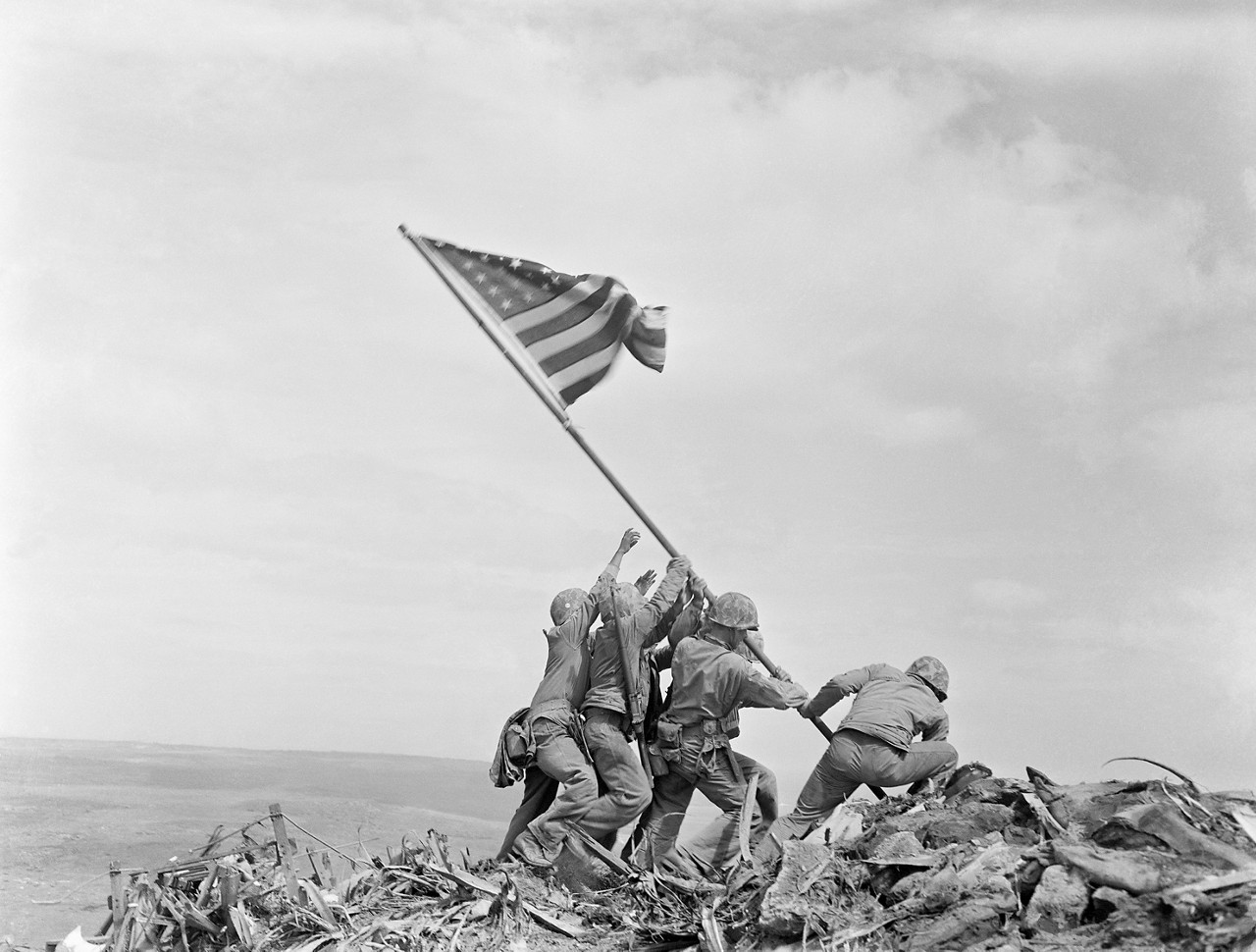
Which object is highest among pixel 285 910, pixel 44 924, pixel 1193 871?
pixel 1193 871

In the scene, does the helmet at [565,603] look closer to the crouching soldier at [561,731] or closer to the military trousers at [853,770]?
the crouching soldier at [561,731]

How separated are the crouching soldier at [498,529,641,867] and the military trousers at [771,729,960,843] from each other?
69.8 inches

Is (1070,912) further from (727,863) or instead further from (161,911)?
(161,911)

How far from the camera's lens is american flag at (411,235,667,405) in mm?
13398

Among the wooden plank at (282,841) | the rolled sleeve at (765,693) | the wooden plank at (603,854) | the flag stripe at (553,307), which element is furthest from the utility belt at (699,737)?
the flag stripe at (553,307)

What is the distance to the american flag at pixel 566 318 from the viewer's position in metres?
13.4

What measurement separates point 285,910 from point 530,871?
2.06 m

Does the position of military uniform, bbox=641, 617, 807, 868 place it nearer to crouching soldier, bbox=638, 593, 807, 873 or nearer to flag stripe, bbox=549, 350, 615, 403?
crouching soldier, bbox=638, 593, 807, 873

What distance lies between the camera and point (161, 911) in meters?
11.1

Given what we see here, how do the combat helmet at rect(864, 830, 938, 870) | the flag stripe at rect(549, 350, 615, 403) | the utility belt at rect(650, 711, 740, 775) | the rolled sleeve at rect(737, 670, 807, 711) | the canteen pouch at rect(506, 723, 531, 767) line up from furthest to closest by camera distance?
the flag stripe at rect(549, 350, 615, 403) → the canteen pouch at rect(506, 723, 531, 767) → the utility belt at rect(650, 711, 740, 775) → the rolled sleeve at rect(737, 670, 807, 711) → the combat helmet at rect(864, 830, 938, 870)

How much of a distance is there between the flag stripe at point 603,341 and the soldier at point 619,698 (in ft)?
7.59

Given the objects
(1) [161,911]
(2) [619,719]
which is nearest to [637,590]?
(2) [619,719]

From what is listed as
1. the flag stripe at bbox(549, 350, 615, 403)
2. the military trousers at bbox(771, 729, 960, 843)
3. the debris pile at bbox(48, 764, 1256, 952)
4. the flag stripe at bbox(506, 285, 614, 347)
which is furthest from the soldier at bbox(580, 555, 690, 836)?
the flag stripe at bbox(506, 285, 614, 347)

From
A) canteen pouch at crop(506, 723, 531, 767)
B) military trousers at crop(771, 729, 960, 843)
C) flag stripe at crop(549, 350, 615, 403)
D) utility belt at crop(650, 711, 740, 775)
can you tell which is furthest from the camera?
flag stripe at crop(549, 350, 615, 403)
